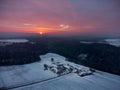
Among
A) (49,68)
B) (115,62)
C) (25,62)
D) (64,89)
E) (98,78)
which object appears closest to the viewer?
(64,89)

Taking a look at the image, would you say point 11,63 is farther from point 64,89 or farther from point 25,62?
point 64,89

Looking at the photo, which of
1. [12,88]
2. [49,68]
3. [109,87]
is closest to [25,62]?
[49,68]

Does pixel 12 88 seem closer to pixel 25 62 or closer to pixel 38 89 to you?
pixel 38 89

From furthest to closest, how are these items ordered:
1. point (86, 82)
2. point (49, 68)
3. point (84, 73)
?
point (49, 68)
point (84, 73)
point (86, 82)

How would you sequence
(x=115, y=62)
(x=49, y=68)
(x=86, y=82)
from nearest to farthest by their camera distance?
(x=86, y=82), (x=49, y=68), (x=115, y=62)

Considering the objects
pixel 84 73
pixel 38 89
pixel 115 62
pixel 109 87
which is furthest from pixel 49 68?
pixel 115 62

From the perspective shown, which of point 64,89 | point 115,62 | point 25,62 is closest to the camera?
point 64,89

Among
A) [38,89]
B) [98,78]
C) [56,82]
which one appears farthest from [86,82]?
[38,89]

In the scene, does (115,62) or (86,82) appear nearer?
(86,82)

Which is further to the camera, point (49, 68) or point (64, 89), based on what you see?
point (49, 68)
